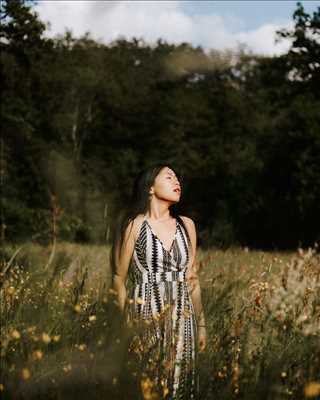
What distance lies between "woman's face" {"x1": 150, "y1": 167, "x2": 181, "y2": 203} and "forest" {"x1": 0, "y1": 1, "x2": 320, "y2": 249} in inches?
713

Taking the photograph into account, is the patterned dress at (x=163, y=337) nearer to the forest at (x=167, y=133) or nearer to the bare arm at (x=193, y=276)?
the bare arm at (x=193, y=276)

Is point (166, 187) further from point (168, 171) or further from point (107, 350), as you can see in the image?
point (107, 350)

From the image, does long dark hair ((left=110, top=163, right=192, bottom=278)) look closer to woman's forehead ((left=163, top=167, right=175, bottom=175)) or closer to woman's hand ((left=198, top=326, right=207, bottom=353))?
woman's forehead ((left=163, top=167, right=175, bottom=175))

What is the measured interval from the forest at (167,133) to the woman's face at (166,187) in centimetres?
1811

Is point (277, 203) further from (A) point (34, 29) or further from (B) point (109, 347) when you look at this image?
(B) point (109, 347)

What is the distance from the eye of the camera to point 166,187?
438cm

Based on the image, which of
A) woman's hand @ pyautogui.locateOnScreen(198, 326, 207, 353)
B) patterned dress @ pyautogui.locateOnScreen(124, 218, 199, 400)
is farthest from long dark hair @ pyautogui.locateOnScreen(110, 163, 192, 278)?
woman's hand @ pyautogui.locateOnScreen(198, 326, 207, 353)

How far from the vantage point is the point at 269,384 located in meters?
2.58

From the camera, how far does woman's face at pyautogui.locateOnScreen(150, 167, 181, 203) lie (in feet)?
14.3

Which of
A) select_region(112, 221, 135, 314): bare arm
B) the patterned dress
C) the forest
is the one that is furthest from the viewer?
the forest

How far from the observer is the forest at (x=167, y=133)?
84.5 ft

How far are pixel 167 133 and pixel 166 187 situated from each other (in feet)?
117

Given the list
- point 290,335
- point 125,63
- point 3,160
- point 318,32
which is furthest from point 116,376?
point 125,63

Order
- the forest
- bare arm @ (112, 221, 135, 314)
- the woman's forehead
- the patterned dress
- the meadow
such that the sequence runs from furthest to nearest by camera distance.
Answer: the forest < the woman's forehead < bare arm @ (112, 221, 135, 314) < the patterned dress < the meadow
